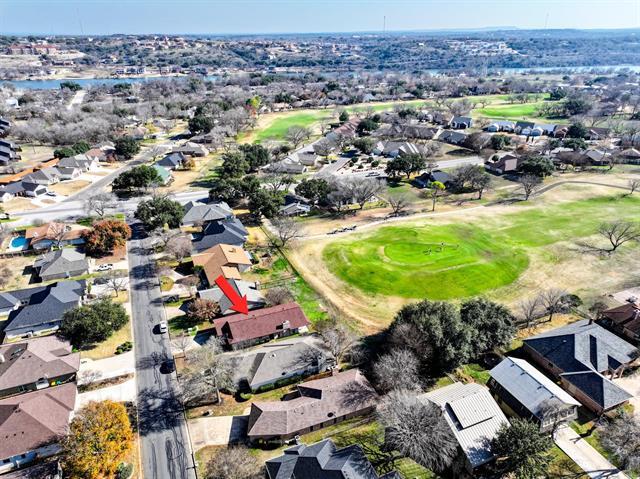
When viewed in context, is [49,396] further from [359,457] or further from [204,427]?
[359,457]

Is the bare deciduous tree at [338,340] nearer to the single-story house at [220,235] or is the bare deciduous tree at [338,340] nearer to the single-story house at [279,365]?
the single-story house at [279,365]

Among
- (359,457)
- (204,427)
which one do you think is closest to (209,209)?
(204,427)

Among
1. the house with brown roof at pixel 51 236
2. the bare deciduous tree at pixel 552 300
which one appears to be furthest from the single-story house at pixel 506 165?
the house with brown roof at pixel 51 236

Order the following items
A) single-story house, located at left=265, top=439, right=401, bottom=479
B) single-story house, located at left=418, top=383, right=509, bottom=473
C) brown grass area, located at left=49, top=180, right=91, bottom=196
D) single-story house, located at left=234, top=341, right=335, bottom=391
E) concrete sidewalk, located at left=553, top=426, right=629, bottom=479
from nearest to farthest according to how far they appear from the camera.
Result: single-story house, located at left=265, top=439, right=401, bottom=479
concrete sidewalk, located at left=553, top=426, right=629, bottom=479
single-story house, located at left=418, top=383, right=509, bottom=473
single-story house, located at left=234, top=341, right=335, bottom=391
brown grass area, located at left=49, top=180, right=91, bottom=196

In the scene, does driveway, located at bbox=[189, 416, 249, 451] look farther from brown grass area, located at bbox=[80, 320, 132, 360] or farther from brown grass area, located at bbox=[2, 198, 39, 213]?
brown grass area, located at bbox=[2, 198, 39, 213]

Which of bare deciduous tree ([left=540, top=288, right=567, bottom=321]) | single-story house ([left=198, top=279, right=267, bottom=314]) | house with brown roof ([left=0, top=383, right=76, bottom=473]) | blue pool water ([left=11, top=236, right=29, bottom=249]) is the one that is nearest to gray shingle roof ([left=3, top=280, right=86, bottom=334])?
house with brown roof ([left=0, top=383, right=76, bottom=473])

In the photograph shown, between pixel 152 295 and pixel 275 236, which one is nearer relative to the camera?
pixel 152 295
